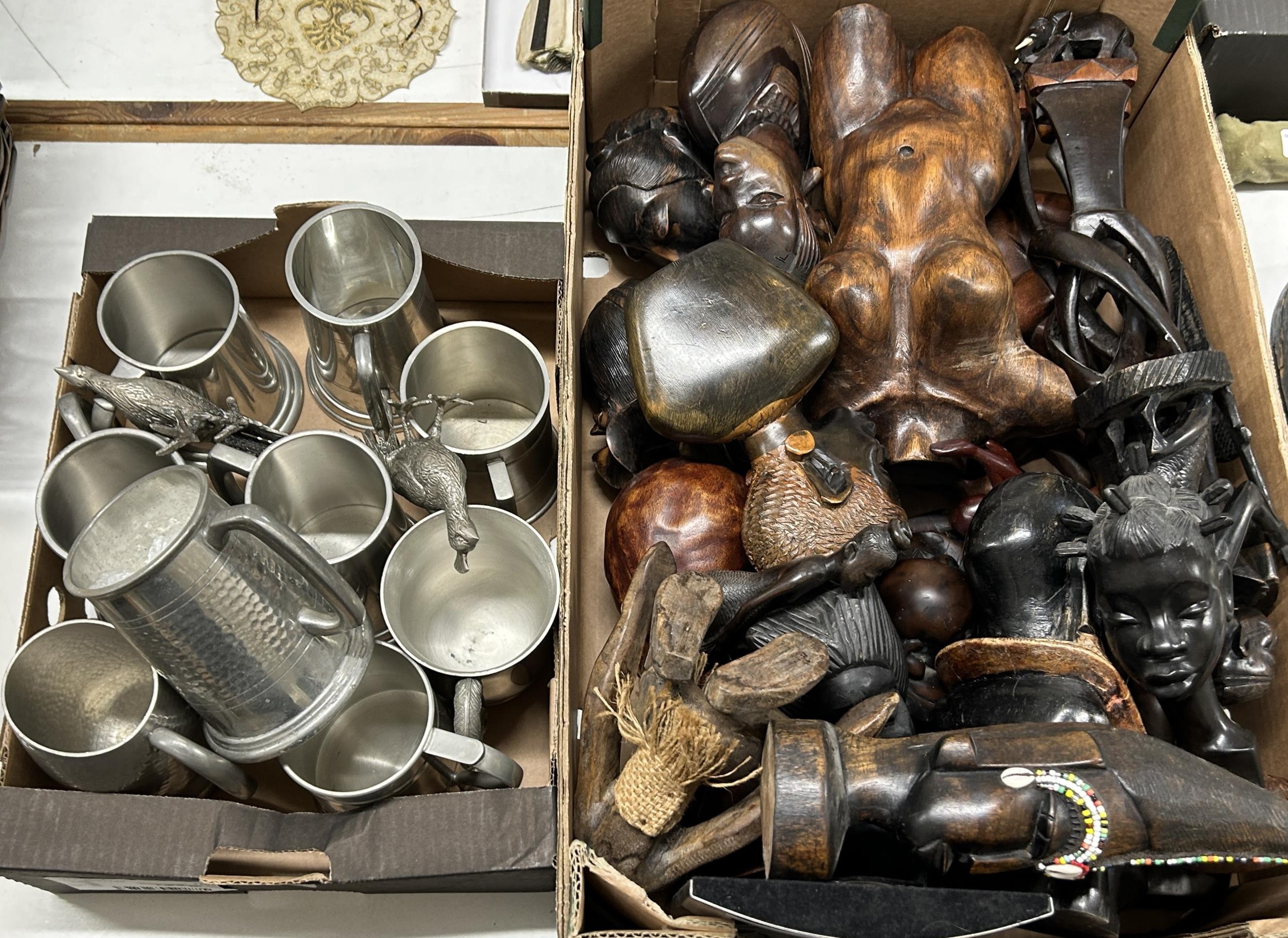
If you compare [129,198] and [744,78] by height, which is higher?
[744,78]

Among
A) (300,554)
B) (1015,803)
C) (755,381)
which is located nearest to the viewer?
(1015,803)

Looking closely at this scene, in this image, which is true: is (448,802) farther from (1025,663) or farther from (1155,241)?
(1155,241)

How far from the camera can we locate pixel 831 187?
962mm

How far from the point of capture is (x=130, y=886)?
0.89 m

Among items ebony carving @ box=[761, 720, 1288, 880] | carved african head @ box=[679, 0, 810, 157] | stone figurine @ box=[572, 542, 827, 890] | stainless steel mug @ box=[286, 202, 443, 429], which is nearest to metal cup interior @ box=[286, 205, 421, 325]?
stainless steel mug @ box=[286, 202, 443, 429]

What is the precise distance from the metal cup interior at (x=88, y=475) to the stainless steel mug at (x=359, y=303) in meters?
0.18

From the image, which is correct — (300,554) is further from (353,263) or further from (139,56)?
(139,56)

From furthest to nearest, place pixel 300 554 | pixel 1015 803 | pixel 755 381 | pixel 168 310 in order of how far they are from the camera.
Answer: pixel 168 310 → pixel 755 381 → pixel 300 554 → pixel 1015 803

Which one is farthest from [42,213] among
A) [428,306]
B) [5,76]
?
[428,306]

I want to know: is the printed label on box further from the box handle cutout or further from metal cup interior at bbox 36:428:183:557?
metal cup interior at bbox 36:428:183:557

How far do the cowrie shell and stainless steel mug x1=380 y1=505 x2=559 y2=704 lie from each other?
38 cm

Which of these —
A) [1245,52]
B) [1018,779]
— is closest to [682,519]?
[1018,779]

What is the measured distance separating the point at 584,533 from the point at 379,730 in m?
0.27

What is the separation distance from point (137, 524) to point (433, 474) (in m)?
0.23
